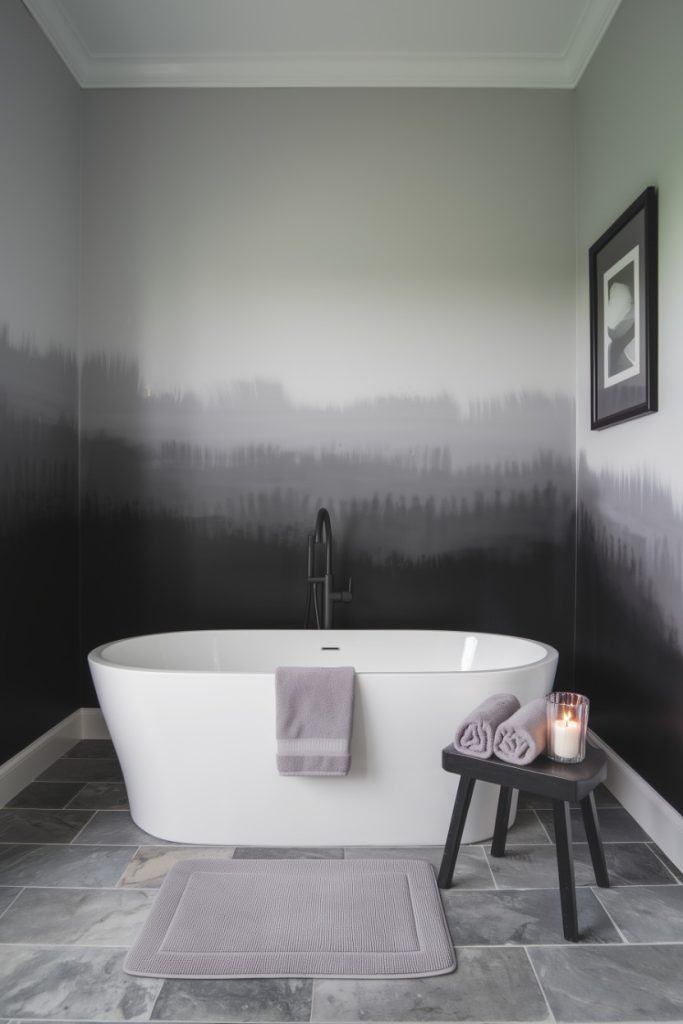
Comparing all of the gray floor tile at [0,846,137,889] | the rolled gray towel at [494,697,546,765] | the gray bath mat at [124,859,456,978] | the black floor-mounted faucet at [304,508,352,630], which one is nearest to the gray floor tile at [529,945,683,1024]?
the gray bath mat at [124,859,456,978]

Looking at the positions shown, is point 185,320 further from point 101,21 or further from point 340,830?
point 340,830

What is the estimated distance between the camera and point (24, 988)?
1.84 metres

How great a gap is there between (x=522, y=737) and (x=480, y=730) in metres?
0.13

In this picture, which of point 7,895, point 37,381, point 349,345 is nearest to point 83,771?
point 7,895

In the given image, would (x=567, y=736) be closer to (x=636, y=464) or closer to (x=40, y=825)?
(x=636, y=464)

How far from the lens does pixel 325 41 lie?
3496mm

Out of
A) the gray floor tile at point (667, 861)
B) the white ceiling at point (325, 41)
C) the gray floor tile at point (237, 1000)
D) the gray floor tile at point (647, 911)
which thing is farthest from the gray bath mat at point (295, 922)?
the white ceiling at point (325, 41)

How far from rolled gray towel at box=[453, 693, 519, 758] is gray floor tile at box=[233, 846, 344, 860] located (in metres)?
0.62

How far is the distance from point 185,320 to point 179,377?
27cm

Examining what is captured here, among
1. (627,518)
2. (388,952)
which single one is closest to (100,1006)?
(388,952)

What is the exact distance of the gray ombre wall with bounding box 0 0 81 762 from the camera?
3.04 meters

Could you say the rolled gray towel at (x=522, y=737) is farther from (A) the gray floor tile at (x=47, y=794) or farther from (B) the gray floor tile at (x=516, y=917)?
(A) the gray floor tile at (x=47, y=794)

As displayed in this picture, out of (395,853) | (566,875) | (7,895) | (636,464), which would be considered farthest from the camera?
(636,464)

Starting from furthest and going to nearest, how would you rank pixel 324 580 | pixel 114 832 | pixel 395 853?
pixel 324 580 < pixel 114 832 < pixel 395 853
